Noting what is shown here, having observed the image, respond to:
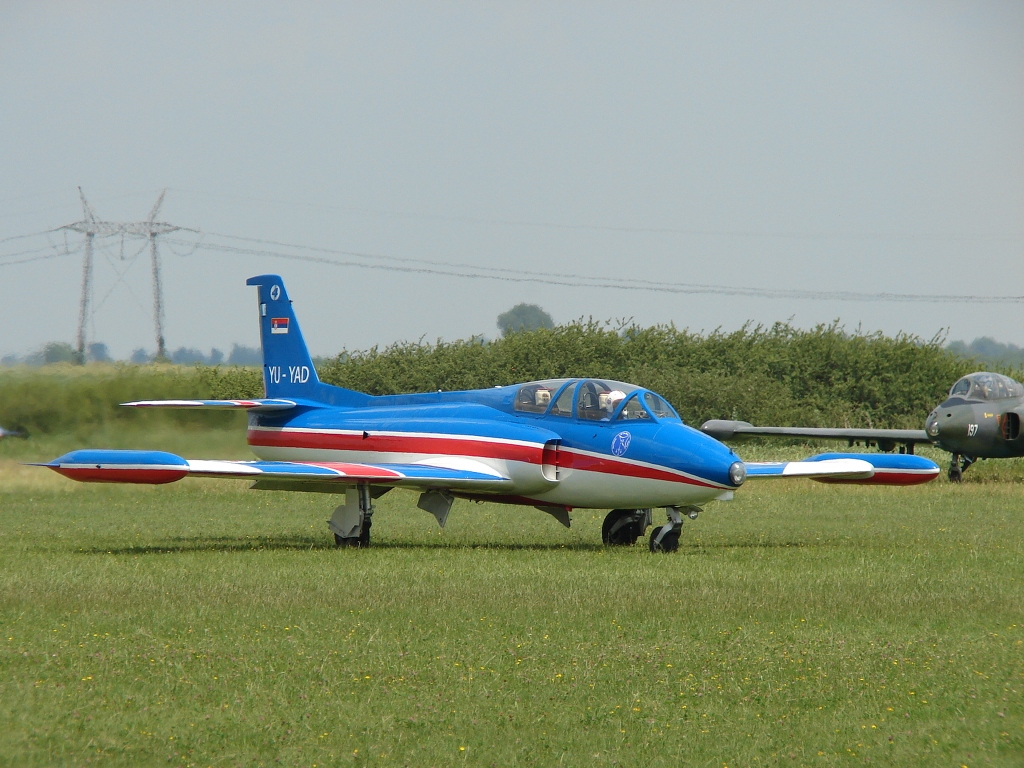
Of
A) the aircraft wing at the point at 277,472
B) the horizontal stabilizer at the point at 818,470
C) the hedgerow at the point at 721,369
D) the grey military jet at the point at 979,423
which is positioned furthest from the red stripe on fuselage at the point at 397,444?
the hedgerow at the point at 721,369

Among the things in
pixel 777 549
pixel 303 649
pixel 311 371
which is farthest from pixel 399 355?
pixel 303 649

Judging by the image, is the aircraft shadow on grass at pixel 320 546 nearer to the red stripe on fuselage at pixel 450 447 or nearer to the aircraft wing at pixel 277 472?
the aircraft wing at pixel 277 472

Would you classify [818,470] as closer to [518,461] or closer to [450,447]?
[518,461]

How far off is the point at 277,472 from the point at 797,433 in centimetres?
1472

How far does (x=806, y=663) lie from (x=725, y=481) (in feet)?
19.7

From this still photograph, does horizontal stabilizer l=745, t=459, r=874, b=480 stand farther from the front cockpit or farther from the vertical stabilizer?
the front cockpit

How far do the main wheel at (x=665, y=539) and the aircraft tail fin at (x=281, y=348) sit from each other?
6.66m

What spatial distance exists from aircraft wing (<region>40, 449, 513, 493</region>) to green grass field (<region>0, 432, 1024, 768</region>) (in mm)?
977

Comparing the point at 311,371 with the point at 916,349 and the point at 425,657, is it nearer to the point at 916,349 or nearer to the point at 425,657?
the point at 425,657

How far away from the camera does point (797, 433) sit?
2606 centimetres

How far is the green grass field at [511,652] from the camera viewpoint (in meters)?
6.48

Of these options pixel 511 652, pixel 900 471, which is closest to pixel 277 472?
pixel 511 652

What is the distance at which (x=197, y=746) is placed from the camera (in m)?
6.37

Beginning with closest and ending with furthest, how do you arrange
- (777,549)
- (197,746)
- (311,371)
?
(197,746), (777,549), (311,371)
